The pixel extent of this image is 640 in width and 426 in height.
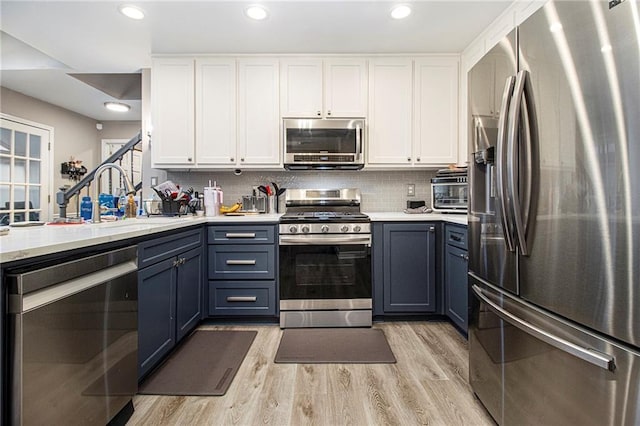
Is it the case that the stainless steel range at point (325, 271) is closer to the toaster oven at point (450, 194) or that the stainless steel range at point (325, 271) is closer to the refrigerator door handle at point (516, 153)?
the toaster oven at point (450, 194)

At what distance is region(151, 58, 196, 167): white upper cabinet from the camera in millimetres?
2908

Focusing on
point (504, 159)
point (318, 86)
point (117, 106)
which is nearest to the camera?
point (504, 159)

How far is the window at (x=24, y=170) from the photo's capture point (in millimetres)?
4332

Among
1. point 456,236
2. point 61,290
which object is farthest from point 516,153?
point 61,290

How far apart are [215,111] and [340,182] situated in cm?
138

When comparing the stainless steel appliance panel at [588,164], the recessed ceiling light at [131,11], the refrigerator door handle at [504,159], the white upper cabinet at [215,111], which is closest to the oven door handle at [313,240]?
the white upper cabinet at [215,111]

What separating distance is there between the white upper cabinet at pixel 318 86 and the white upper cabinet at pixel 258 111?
3.8 inches

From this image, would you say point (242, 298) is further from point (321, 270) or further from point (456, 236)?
point (456, 236)

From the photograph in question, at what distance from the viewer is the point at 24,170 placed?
464cm

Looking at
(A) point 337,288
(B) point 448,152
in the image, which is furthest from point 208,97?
(B) point 448,152

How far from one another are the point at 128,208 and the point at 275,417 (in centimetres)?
204

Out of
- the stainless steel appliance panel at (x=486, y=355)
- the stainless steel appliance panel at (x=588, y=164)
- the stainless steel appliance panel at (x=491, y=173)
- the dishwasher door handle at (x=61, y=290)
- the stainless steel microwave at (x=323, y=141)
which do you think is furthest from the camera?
the stainless steel microwave at (x=323, y=141)

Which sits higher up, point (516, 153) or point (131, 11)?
point (131, 11)

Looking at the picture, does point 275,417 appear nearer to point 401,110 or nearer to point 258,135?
point 258,135
